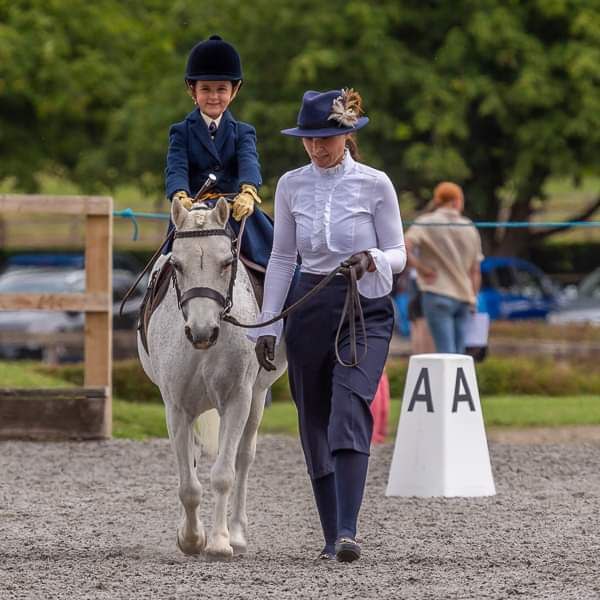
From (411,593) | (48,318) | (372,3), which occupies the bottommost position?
(411,593)

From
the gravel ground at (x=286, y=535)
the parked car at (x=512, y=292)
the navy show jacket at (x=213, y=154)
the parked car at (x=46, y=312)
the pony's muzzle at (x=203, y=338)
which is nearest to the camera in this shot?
the gravel ground at (x=286, y=535)

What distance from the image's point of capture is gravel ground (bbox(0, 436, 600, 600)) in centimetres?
621

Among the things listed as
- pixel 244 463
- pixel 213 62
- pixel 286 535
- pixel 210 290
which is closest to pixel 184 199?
pixel 210 290

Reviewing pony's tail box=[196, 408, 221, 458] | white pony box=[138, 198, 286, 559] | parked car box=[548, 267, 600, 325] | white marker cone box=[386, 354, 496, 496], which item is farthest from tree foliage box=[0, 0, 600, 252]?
white pony box=[138, 198, 286, 559]

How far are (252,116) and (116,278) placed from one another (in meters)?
3.61

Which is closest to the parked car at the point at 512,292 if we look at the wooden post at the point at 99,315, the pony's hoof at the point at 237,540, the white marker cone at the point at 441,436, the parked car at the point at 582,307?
the parked car at the point at 582,307

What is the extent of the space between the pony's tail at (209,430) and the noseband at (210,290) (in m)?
1.31

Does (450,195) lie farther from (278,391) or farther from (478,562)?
(478,562)

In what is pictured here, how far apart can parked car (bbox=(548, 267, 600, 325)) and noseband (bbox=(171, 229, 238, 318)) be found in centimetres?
1752

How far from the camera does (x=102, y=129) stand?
31.3 meters

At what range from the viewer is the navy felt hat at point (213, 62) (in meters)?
7.59

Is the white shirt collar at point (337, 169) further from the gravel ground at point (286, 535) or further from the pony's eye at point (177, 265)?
the gravel ground at point (286, 535)

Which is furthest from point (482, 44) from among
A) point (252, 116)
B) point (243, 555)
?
point (243, 555)

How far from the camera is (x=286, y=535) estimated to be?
7.81 meters
